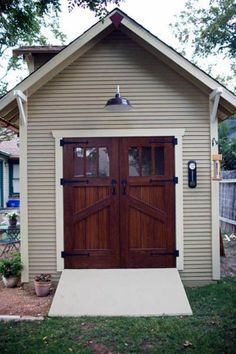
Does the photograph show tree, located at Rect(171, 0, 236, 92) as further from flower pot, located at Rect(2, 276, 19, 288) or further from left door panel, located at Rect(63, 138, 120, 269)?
flower pot, located at Rect(2, 276, 19, 288)

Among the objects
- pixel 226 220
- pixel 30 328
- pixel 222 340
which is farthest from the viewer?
pixel 226 220

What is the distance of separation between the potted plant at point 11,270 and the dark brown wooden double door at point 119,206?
737 mm

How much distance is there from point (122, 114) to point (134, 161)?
74cm

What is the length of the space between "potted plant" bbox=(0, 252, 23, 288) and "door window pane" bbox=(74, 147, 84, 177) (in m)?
1.63

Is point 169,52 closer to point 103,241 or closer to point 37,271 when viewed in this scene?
point 103,241

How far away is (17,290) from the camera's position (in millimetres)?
5977

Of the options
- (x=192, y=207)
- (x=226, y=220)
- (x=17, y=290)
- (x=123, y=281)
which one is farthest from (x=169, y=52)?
(x=226, y=220)

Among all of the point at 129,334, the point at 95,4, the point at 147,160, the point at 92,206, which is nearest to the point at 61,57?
the point at 95,4

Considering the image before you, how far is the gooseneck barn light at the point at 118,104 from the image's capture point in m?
5.38

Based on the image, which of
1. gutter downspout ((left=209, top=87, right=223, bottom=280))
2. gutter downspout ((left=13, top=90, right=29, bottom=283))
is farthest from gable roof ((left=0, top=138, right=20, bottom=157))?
gutter downspout ((left=209, top=87, right=223, bottom=280))

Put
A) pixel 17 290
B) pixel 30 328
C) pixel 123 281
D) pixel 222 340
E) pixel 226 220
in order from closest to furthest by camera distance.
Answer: pixel 222 340, pixel 30 328, pixel 123 281, pixel 17 290, pixel 226 220

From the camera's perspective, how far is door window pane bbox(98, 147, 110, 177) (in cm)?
600

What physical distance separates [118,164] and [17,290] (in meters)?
2.46

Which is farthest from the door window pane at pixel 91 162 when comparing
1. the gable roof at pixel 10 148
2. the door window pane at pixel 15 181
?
the door window pane at pixel 15 181
